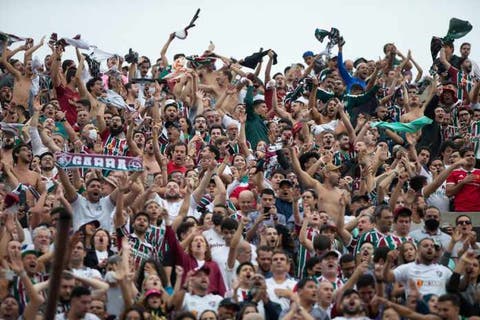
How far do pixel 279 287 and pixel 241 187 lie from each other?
4.13 meters

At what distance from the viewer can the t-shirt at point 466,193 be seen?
22.7 m

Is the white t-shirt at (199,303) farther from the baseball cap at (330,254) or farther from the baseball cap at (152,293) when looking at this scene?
the baseball cap at (330,254)

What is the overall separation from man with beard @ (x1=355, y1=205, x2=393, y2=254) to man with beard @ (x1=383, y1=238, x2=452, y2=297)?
117cm

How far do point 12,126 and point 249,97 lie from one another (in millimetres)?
4238

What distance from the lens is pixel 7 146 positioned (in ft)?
76.8

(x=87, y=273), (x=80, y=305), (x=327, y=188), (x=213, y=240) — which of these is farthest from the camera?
(x=327, y=188)

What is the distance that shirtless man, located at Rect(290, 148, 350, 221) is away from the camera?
71.6 ft

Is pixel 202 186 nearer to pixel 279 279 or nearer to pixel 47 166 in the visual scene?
pixel 47 166

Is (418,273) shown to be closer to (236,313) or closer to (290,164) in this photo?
(236,313)

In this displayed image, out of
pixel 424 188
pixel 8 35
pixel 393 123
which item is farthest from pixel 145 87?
pixel 424 188

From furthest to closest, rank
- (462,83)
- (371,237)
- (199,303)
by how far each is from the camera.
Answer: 1. (462,83)
2. (371,237)
3. (199,303)

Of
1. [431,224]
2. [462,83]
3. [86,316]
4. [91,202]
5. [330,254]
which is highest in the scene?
[462,83]

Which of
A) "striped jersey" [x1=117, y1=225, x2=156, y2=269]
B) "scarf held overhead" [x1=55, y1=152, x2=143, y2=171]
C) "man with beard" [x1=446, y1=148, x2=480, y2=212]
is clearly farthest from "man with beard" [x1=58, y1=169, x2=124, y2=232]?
"man with beard" [x1=446, y1=148, x2=480, y2=212]

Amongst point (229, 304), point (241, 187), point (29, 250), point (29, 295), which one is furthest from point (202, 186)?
point (29, 295)
